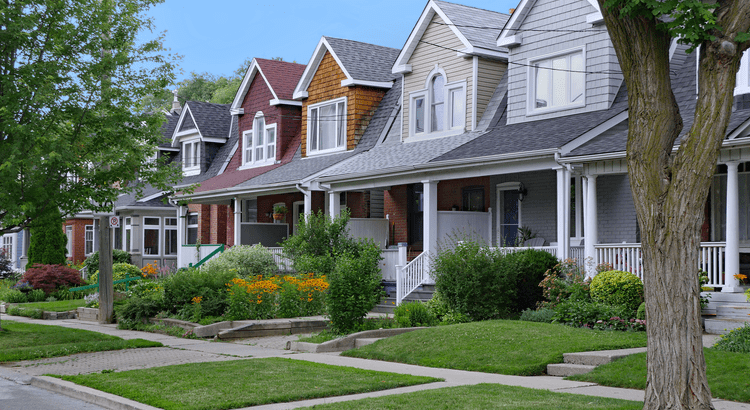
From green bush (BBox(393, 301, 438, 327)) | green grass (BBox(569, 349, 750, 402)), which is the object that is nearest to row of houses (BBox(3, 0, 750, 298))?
green bush (BBox(393, 301, 438, 327))

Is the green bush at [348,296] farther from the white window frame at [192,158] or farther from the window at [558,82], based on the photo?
the white window frame at [192,158]

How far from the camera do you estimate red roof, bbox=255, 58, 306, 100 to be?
94.5 ft

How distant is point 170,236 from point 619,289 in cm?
2593

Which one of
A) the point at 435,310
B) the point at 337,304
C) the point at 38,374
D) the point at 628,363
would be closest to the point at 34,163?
the point at 38,374

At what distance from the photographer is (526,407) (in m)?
7.80

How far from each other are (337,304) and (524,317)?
368 cm

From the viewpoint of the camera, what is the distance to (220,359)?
12.5 meters

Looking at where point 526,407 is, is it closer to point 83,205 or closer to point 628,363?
point 628,363

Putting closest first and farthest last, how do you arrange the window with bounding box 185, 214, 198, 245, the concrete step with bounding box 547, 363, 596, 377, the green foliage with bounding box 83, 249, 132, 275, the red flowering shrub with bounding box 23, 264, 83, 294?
the concrete step with bounding box 547, 363, 596, 377
the red flowering shrub with bounding box 23, 264, 83, 294
the green foliage with bounding box 83, 249, 132, 275
the window with bounding box 185, 214, 198, 245

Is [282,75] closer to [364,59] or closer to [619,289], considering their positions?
[364,59]

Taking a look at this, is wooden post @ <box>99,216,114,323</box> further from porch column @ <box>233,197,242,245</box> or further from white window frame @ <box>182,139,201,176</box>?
white window frame @ <box>182,139,201,176</box>

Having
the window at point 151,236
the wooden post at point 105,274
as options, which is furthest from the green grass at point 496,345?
the window at point 151,236

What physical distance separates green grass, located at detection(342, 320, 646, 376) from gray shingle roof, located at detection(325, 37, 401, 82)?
539 inches

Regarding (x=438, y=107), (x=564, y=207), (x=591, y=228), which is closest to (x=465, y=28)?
(x=438, y=107)
